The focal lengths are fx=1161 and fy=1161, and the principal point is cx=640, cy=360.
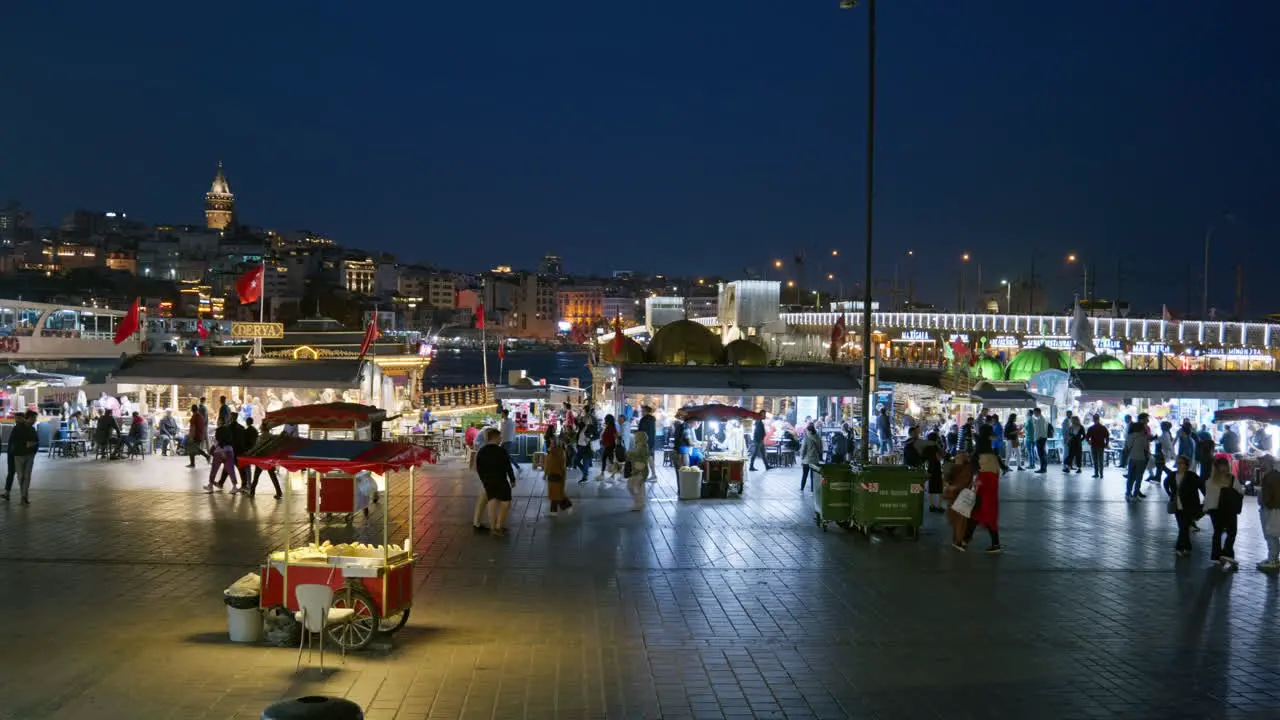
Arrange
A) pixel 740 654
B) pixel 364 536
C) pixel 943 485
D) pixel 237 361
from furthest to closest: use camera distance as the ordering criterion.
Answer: pixel 237 361, pixel 943 485, pixel 364 536, pixel 740 654

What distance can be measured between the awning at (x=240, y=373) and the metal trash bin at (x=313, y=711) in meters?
22.6

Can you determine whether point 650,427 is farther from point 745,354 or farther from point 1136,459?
point 745,354

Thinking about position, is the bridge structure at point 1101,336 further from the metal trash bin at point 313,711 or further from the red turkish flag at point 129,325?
the metal trash bin at point 313,711

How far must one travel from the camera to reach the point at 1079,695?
28.2ft

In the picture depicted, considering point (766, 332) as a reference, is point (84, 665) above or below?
below

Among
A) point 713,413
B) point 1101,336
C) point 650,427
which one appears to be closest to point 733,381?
point 650,427

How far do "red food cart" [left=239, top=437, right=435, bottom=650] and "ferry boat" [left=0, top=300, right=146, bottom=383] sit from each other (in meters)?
42.6

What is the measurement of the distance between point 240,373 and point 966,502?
18.6 meters

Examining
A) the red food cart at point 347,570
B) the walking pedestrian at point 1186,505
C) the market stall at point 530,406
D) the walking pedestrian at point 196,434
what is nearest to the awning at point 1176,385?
the walking pedestrian at point 1186,505

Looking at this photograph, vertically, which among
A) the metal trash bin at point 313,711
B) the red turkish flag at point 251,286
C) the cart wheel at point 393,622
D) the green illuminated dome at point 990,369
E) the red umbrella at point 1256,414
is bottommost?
the cart wheel at point 393,622

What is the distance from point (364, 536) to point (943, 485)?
9267 mm

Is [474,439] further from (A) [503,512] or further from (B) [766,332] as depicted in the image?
(B) [766,332]

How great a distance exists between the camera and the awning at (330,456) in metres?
10.5

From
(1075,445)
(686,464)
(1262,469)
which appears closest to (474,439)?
(686,464)
